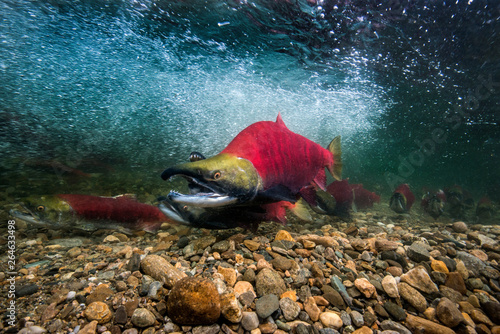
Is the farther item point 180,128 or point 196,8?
point 180,128

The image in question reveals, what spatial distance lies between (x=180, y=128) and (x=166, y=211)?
16.9 metres

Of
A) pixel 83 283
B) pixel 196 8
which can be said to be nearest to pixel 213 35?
pixel 196 8

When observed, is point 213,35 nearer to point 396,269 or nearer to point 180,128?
point 396,269

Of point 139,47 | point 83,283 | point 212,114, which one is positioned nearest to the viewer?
point 83,283

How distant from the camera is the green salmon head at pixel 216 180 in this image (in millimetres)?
1555

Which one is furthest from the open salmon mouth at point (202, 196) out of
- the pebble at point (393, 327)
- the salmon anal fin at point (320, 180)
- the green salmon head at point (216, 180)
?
the salmon anal fin at point (320, 180)

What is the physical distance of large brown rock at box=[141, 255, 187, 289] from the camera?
62.4 inches

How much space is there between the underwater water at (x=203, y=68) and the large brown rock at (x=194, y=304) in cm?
780

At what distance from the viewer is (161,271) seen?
1662mm

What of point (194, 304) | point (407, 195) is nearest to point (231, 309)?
point (194, 304)

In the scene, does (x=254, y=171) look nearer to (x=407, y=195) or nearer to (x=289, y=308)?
(x=289, y=308)

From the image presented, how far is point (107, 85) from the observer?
1095cm

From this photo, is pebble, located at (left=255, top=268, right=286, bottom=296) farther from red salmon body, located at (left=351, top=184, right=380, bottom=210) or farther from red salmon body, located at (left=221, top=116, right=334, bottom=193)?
red salmon body, located at (left=351, top=184, right=380, bottom=210)

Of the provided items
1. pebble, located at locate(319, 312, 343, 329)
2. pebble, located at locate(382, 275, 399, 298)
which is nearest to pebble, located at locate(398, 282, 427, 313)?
pebble, located at locate(382, 275, 399, 298)
